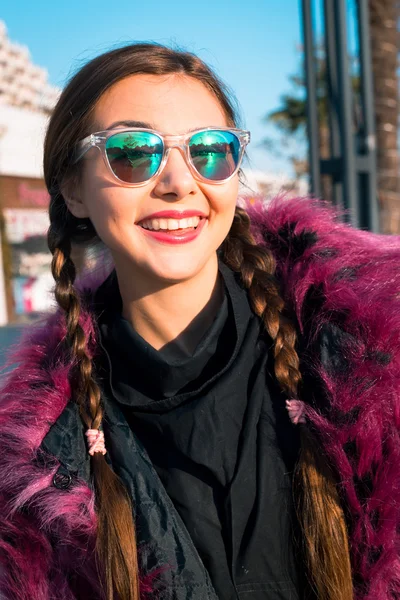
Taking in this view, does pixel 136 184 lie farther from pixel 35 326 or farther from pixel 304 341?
pixel 35 326

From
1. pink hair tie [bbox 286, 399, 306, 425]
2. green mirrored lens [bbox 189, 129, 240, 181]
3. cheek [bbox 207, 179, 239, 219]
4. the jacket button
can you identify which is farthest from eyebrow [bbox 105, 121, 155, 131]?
the jacket button

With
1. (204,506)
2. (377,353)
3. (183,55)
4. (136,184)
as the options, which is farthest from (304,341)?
(183,55)

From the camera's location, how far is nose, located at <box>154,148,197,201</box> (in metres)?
1.53

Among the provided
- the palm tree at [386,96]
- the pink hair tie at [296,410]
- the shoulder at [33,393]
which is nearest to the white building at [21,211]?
the palm tree at [386,96]

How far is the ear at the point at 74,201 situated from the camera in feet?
5.87

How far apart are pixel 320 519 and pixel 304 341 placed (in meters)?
0.44

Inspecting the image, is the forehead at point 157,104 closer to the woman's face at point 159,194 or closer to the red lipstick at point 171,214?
the woman's face at point 159,194

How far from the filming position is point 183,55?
1.72m

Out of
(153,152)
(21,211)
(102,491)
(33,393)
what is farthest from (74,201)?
(21,211)

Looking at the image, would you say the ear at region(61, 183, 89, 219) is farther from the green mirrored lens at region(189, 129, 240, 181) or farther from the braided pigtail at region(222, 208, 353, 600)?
the braided pigtail at region(222, 208, 353, 600)

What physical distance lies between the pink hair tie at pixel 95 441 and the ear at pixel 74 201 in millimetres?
612

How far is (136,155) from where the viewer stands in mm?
1530

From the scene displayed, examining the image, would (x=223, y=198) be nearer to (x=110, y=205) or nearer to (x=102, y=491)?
(x=110, y=205)

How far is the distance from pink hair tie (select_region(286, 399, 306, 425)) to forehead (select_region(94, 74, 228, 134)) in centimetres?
72
